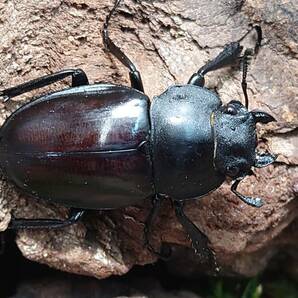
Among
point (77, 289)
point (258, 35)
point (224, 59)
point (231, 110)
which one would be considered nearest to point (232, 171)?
point (231, 110)

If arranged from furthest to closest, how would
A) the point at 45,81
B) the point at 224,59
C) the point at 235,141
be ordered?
the point at 224,59, the point at 45,81, the point at 235,141

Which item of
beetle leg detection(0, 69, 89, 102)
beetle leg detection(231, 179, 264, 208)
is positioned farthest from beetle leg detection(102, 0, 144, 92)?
beetle leg detection(231, 179, 264, 208)

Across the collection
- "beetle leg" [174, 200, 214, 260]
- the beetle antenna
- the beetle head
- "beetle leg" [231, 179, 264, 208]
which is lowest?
"beetle leg" [174, 200, 214, 260]

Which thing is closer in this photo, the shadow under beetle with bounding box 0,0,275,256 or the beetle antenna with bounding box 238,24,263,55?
the shadow under beetle with bounding box 0,0,275,256

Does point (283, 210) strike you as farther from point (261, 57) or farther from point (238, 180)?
point (261, 57)

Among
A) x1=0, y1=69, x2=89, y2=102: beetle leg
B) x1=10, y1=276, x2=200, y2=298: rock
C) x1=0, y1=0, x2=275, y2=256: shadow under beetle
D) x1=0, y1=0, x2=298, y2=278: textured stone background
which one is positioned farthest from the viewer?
x1=10, y1=276, x2=200, y2=298: rock

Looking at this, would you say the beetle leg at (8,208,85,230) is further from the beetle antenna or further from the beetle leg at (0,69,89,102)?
the beetle antenna

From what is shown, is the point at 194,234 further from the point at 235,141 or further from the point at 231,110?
the point at 231,110
